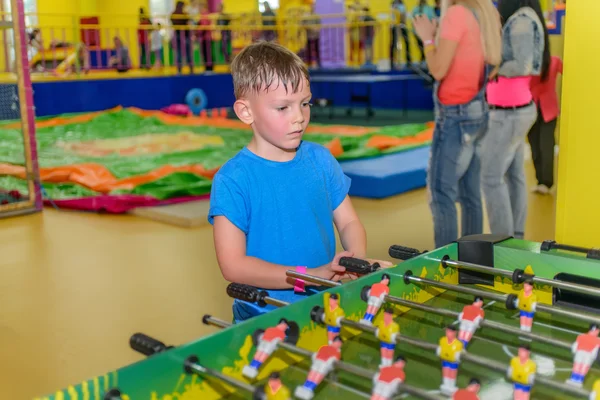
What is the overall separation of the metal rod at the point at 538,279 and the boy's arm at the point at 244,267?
230mm

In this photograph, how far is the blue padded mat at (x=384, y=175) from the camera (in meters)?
5.10

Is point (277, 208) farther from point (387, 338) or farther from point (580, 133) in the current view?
point (580, 133)

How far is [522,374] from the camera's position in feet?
3.13

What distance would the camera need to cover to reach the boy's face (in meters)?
1.50

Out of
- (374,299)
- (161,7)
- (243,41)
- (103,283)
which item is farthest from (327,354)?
(161,7)

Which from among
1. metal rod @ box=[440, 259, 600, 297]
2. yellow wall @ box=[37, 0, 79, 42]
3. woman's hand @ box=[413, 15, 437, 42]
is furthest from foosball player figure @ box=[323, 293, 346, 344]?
yellow wall @ box=[37, 0, 79, 42]

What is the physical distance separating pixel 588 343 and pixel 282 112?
2.47ft

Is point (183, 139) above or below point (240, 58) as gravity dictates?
below

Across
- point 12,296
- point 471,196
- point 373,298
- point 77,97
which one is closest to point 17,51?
point 12,296

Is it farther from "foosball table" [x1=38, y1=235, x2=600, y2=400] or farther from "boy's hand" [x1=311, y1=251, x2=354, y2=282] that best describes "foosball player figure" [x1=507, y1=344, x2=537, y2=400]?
"boy's hand" [x1=311, y1=251, x2=354, y2=282]

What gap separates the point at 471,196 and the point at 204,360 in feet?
8.27

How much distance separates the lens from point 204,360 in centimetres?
102

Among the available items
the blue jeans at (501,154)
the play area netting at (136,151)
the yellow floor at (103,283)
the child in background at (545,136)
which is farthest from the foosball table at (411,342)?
the play area netting at (136,151)

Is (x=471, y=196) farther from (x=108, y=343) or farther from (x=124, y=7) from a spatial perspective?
(x=124, y=7)
